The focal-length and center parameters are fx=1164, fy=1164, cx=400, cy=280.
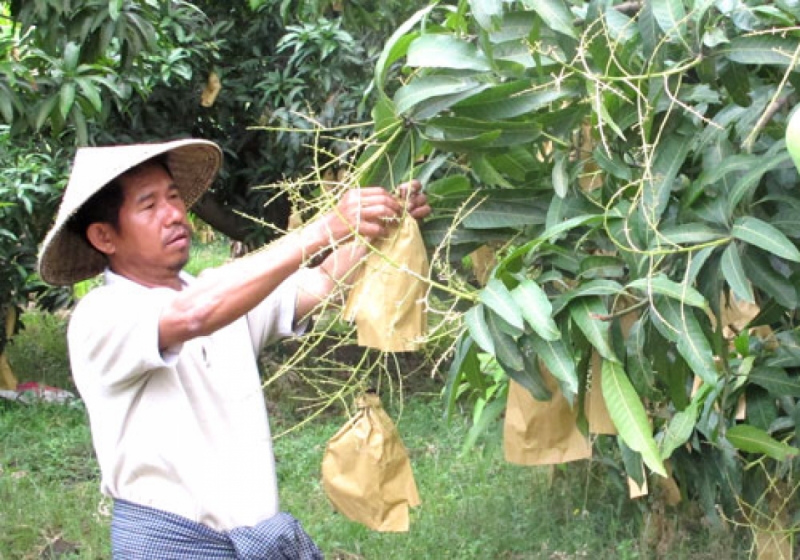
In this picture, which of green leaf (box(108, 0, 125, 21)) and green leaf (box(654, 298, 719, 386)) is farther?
green leaf (box(108, 0, 125, 21))

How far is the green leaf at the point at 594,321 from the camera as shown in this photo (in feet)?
4.10

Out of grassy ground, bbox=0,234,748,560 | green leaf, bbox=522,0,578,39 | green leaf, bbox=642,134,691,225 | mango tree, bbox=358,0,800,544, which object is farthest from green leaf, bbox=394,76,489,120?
grassy ground, bbox=0,234,748,560

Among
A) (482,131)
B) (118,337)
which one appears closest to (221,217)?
(118,337)

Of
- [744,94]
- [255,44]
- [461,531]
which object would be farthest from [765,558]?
[255,44]

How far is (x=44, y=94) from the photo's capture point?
120 inches

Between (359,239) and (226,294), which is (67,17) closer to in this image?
(226,294)

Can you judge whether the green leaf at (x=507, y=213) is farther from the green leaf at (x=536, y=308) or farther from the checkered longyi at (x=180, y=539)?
the checkered longyi at (x=180, y=539)

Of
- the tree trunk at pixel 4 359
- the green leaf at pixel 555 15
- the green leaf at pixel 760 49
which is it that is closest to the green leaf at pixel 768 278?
the green leaf at pixel 760 49

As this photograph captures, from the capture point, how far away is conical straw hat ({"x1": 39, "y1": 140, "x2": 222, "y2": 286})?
70.9 inches

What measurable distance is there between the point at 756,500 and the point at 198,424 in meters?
1.01

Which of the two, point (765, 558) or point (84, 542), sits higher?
point (765, 558)

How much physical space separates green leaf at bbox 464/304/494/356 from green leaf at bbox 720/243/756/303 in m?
0.26

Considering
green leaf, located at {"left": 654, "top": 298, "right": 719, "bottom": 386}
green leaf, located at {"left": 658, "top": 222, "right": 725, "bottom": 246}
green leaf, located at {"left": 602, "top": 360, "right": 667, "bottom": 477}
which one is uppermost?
green leaf, located at {"left": 658, "top": 222, "right": 725, "bottom": 246}

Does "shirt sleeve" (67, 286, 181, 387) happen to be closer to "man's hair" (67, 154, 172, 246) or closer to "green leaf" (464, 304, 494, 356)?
"man's hair" (67, 154, 172, 246)
